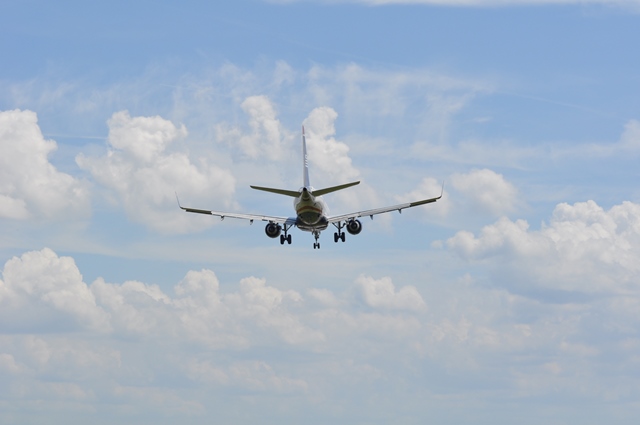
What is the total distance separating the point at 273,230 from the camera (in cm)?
14462

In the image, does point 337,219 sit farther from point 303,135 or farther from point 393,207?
point 303,135

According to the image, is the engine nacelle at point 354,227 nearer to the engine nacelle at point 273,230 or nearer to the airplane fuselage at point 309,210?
the airplane fuselage at point 309,210

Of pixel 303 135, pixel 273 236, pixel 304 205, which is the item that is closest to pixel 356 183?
pixel 304 205

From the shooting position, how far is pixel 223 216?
483 ft

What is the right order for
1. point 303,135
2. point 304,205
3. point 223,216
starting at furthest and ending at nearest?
point 303,135 < point 223,216 < point 304,205

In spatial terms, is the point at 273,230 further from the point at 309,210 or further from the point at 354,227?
the point at 354,227

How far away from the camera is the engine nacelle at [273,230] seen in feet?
475

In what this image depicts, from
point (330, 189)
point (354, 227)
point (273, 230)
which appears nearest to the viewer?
point (330, 189)

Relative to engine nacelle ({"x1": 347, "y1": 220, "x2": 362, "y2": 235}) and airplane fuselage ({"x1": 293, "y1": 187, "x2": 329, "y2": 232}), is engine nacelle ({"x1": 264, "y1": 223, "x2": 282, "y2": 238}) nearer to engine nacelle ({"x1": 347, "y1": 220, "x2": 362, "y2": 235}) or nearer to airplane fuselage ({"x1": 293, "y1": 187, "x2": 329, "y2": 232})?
airplane fuselage ({"x1": 293, "y1": 187, "x2": 329, "y2": 232})

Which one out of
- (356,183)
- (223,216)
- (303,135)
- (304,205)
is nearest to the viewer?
(356,183)

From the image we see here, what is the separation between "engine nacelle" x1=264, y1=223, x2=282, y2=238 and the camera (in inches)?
5698

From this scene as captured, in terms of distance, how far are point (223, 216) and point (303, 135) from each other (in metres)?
24.7

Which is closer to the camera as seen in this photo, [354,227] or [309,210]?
[309,210]

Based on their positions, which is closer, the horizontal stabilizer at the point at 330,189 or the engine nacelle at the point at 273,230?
the horizontal stabilizer at the point at 330,189
